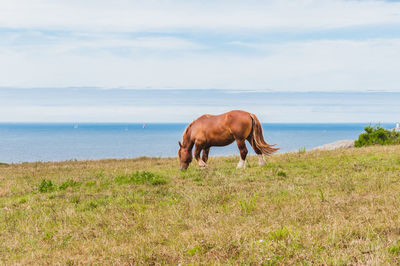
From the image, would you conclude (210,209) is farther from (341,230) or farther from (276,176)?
(276,176)

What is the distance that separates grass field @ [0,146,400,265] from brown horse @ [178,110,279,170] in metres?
2.54

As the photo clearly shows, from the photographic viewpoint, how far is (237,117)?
15039 millimetres

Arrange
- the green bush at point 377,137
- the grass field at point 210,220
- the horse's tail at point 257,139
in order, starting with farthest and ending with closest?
the green bush at point 377,137
the horse's tail at point 257,139
the grass field at point 210,220

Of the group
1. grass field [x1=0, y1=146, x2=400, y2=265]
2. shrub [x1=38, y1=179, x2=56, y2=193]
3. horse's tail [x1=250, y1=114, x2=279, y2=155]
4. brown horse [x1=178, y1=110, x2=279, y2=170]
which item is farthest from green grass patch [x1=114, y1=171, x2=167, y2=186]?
horse's tail [x1=250, y1=114, x2=279, y2=155]

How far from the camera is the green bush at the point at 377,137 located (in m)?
→ 30.7

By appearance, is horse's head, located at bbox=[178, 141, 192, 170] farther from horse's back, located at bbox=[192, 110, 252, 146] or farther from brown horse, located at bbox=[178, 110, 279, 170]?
horse's back, located at bbox=[192, 110, 252, 146]

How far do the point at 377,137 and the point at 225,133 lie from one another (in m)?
22.0

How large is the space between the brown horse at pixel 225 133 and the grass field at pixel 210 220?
254cm

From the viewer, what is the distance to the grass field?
17.4 feet

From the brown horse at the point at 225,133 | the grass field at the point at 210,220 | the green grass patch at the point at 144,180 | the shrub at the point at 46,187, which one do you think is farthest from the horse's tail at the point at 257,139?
the shrub at the point at 46,187

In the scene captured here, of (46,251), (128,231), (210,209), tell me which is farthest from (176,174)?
(46,251)

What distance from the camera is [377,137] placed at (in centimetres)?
3147

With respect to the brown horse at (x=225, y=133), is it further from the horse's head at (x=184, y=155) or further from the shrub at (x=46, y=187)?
the shrub at (x=46, y=187)

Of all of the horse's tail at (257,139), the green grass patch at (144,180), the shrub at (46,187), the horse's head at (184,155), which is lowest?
the shrub at (46,187)
